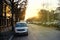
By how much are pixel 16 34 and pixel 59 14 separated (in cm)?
4332

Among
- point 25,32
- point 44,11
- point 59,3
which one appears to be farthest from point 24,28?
point 44,11

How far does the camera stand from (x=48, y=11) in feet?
274

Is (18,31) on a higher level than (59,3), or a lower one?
lower

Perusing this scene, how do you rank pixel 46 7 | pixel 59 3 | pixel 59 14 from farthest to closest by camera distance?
pixel 46 7, pixel 59 14, pixel 59 3

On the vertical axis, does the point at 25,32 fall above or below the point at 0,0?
below

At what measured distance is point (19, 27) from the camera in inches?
1115

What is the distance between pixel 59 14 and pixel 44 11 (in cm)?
1765

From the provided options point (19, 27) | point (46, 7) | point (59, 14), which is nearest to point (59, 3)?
point (59, 14)

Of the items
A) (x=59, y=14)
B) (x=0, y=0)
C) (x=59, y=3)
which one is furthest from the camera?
(x=59, y=14)

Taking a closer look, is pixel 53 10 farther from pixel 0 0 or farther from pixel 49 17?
pixel 0 0

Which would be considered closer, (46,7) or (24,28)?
(24,28)

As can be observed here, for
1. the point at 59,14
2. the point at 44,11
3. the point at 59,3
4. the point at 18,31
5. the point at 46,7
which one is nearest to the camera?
the point at 18,31

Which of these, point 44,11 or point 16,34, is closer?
point 16,34

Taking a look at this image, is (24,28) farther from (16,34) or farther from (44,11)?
(44,11)
